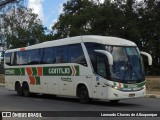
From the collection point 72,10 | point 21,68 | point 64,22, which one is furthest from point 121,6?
point 21,68

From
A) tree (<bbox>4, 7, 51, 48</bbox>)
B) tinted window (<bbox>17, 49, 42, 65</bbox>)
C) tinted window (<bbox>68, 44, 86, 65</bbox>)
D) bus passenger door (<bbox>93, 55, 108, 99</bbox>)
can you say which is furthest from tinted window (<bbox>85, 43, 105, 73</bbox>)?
tree (<bbox>4, 7, 51, 48</bbox>)

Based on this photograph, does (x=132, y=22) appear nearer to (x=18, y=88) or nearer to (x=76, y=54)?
(x=18, y=88)

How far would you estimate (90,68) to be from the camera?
2105cm

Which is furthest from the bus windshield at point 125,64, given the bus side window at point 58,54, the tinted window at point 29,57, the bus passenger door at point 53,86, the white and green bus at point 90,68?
the tinted window at point 29,57

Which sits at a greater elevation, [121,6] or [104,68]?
[121,6]

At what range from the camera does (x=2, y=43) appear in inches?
3578

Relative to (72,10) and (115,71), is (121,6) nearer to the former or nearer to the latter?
(72,10)

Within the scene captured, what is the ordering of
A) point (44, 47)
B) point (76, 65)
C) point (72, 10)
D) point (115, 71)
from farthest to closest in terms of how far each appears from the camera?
1. point (72, 10)
2. point (44, 47)
3. point (76, 65)
4. point (115, 71)

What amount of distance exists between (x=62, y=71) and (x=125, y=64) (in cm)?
436

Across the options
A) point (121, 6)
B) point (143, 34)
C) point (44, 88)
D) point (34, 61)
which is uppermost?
point (121, 6)

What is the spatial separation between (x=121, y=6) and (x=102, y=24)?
376cm

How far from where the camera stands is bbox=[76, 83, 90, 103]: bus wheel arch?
21469 millimetres

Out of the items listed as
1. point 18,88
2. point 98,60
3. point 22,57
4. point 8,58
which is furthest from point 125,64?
point 8,58

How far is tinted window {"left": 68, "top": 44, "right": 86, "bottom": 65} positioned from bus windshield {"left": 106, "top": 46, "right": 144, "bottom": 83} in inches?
70.9
